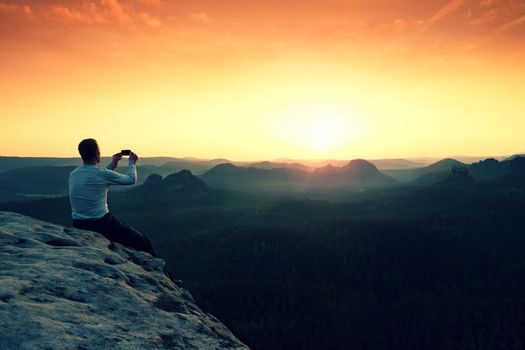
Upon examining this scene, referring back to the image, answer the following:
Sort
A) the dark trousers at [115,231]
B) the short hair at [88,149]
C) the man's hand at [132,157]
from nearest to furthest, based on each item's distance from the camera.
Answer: the short hair at [88,149]
the man's hand at [132,157]
the dark trousers at [115,231]

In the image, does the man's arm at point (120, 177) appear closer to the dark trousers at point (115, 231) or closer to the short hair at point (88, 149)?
the short hair at point (88, 149)

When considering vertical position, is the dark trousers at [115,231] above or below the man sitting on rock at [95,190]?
below

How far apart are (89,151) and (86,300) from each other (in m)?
6.85

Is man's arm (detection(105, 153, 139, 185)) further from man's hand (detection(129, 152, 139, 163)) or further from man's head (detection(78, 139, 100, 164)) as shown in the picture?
man's head (detection(78, 139, 100, 164))

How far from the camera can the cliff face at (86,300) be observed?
1014 cm

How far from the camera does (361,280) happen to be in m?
146

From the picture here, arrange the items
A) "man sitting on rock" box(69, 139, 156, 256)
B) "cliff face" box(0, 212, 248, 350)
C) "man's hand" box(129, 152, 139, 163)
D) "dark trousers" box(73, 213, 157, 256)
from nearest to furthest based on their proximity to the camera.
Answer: "cliff face" box(0, 212, 248, 350) → "man sitting on rock" box(69, 139, 156, 256) → "man's hand" box(129, 152, 139, 163) → "dark trousers" box(73, 213, 157, 256)

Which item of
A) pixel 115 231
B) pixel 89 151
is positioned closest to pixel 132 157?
pixel 89 151

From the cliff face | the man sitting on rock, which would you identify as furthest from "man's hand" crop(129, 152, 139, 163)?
the cliff face

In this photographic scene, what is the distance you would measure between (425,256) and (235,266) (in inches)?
2871

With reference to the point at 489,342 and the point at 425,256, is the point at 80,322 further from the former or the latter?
the point at 425,256

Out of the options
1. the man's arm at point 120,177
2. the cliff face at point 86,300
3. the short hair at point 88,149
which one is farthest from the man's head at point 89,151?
the cliff face at point 86,300

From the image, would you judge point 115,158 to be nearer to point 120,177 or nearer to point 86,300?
point 120,177

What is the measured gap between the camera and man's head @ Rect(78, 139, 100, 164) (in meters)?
17.2
